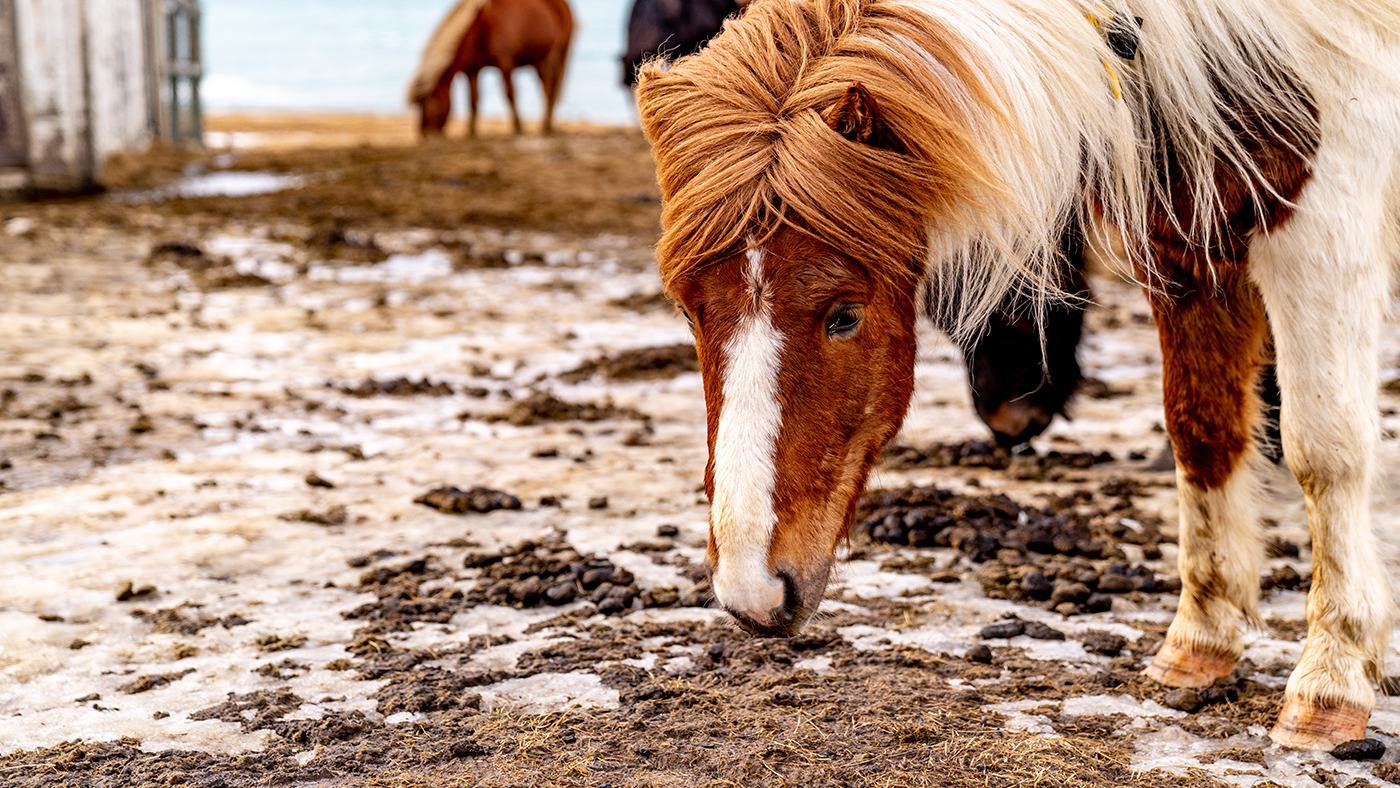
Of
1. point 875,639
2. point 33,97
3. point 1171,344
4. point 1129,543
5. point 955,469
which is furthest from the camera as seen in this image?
point 33,97

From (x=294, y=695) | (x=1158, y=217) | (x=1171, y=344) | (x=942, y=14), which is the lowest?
(x=294, y=695)

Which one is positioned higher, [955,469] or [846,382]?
[846,382]

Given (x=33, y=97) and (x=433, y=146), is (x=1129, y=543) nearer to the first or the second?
(x=33, y=97)

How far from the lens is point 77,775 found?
206cm

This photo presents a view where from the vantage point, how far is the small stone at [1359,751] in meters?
2.17

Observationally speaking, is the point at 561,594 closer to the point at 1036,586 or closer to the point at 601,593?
the point at 601,593

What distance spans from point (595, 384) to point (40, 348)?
2.69m

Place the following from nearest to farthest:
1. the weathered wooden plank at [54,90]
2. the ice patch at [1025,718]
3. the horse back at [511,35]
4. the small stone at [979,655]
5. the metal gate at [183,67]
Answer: the ice patch at [1025,718], the small stone at [979,655], the weathered wooden plank at [54,90], the metal gate at [183,67], the horse back at [511,35]

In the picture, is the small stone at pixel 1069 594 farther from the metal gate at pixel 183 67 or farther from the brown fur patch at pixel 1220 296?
the metal gate at pixel 183 67

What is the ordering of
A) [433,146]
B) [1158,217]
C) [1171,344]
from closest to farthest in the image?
[1158,217], [1171,344], [433,146]

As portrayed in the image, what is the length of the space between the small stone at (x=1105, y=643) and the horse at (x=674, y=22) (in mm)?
4704

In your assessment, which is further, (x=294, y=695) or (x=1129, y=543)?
(x=1129, y=543)

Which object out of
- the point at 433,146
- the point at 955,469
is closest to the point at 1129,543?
the point at 955,469

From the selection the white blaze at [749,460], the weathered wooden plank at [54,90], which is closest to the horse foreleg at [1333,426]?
the white blaze at [749,460]
